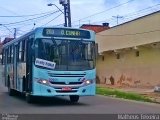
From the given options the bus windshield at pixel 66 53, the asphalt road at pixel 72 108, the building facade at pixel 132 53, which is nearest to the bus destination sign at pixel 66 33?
the bus windshield at pixel 66 53

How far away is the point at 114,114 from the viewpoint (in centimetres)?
1591

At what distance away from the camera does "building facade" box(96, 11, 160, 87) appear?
35.5 m

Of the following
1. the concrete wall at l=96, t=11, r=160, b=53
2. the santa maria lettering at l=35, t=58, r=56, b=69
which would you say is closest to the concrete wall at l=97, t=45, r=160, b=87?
the concrete wall at l=96, t=11, r=160, b=53

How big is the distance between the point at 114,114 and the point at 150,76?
67.6ft

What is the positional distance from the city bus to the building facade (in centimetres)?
1540

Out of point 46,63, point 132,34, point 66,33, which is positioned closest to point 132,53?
point 132,34

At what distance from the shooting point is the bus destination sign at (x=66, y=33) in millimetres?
19438

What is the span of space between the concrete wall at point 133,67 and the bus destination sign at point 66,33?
1581 cm

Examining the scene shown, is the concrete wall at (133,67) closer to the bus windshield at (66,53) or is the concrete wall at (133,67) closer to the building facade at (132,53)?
the building facade at (132,53)

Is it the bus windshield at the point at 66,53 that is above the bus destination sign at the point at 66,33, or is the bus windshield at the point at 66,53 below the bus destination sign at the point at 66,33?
below

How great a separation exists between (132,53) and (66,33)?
21412 millimetres

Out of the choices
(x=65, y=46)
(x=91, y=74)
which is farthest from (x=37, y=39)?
(x=91, y=74)

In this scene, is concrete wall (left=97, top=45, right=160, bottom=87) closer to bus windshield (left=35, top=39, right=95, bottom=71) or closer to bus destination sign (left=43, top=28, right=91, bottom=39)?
bus destination sign (left=43, top=28, right=91, bottom=39)

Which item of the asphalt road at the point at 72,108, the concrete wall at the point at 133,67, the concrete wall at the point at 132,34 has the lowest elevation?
the asphalt road at the point at 72,108
